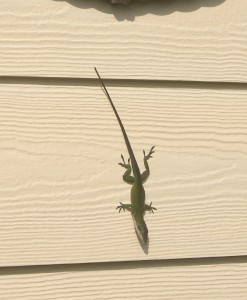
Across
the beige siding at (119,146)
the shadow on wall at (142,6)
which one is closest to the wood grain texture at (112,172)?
the beige siding at (119,146)

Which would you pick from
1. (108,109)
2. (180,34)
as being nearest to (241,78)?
(180,34)

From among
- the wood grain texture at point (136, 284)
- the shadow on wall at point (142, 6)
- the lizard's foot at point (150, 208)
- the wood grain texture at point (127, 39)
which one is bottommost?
the wood grain texture at point (136, 284)

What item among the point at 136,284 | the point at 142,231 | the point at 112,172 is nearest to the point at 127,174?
the point at 112,172

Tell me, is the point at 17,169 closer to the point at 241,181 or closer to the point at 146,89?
the point at 146,89

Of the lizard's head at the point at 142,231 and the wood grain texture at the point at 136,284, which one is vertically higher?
the lizard's head at the point at 142,231

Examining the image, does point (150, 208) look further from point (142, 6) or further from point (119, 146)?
point (142, 6)

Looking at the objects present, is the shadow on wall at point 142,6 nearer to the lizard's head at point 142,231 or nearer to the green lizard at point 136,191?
the green lizard at point 136,191

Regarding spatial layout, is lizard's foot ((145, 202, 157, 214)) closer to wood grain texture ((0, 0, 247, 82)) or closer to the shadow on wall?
wood grain texture ((0, 0, 247, 82))

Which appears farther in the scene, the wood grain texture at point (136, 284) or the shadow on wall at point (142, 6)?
the shadow on wall at point (142, 6)
